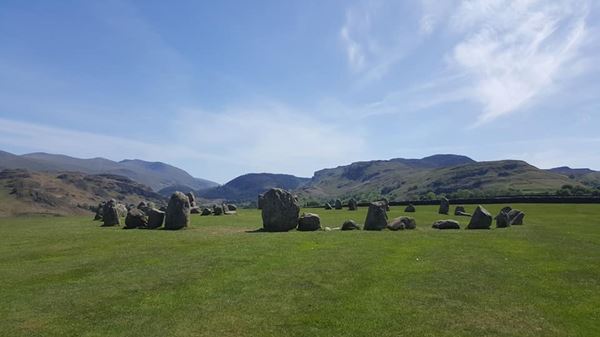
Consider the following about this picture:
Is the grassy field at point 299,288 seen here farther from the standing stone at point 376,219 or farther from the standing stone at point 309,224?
the standing stone at point 309,224

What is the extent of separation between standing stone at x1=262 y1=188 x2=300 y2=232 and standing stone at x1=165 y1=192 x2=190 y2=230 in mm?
6668

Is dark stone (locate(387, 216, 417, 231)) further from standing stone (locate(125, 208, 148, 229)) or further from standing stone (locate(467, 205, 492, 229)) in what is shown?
standing stone (locate(125, 208, 148, 229))

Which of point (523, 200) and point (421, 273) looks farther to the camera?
point (523, 200)

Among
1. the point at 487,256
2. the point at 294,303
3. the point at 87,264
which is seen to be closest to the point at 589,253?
the point at 487,256

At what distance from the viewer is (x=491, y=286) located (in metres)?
18.0

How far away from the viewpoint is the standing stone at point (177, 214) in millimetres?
38906

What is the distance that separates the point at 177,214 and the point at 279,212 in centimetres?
853

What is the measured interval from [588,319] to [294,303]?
9.07 meters

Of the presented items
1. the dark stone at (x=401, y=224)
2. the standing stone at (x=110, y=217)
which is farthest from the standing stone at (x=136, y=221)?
the dark stone at (x=401, y=224)

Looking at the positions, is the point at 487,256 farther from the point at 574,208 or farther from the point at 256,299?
the point at 574,208

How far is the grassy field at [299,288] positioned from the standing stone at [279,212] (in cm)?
938

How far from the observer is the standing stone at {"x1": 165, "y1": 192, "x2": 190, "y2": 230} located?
1532 inches

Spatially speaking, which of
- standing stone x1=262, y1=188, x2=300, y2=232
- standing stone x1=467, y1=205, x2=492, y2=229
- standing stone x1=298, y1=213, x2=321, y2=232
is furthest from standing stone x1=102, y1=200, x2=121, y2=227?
standing stone x1=467, y1=205, x2=492, y2=229

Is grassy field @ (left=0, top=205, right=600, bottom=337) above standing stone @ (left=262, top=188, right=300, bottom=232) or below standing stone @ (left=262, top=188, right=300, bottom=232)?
below
